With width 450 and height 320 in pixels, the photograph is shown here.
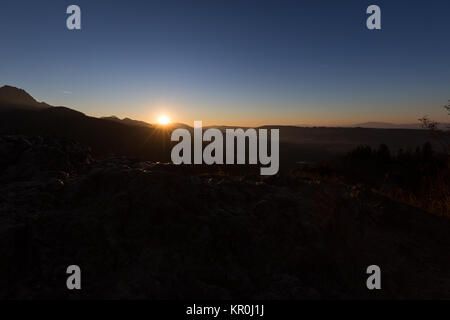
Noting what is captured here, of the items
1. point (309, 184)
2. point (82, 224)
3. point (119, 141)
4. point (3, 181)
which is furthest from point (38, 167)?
point (119, 141)

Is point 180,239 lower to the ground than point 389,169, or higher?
higher

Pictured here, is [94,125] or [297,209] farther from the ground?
[94,125]

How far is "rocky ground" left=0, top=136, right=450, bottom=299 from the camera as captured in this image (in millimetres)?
3074

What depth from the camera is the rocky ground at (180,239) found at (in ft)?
10.1

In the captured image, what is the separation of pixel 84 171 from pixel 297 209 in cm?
353

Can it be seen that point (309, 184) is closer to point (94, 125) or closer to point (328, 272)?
point (328, 272)

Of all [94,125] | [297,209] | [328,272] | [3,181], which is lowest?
[328,272]

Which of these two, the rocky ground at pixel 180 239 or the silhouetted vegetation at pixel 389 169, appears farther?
the silhouetted vegetation at pixel 389 169

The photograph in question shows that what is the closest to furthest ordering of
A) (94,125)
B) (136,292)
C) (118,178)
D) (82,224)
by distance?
1. (136,292)
2. (82,224)
3. (118,178)
4. (94,125)

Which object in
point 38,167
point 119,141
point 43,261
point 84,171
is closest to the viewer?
point 43,261

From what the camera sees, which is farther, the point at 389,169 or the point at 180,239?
the point at 389,169

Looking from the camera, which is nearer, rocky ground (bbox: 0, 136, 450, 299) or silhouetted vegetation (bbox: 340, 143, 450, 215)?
rocky ground (bbox: 0, 136, 450, 299)

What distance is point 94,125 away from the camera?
37.2 metres

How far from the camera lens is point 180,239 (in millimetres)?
3568
